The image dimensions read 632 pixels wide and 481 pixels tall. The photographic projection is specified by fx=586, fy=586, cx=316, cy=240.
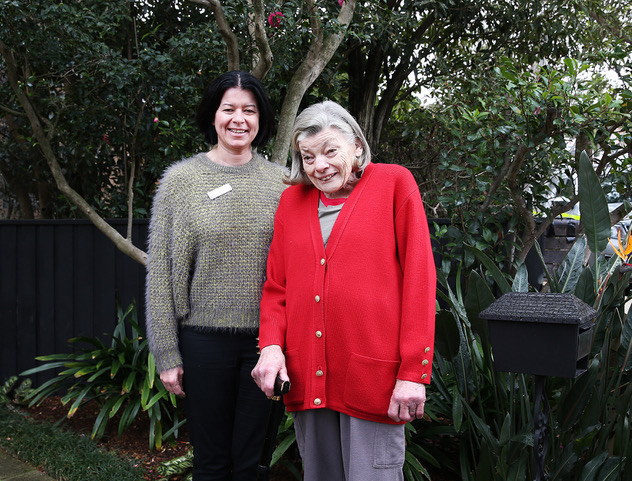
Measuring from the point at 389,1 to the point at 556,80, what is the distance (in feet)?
10.6

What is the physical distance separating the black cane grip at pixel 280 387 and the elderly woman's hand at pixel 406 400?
35 centimetres

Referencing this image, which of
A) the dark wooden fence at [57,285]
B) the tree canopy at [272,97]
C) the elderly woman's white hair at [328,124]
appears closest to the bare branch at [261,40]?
the tree canopy at [272,97]

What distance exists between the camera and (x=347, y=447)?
1.99m

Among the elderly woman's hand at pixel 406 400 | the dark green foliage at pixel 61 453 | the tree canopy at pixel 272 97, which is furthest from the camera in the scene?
the tree canopy at pixel 272 97

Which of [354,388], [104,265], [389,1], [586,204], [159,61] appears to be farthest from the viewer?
[389,1]

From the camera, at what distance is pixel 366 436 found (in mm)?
1942

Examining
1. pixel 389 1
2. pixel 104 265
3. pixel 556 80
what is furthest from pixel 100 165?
pixel 556 80

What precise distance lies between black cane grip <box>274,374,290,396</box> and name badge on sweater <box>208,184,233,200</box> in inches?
31.5

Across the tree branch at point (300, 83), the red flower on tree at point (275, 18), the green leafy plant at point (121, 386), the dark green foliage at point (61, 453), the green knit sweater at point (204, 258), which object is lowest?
the dark green foliage at point (61, 453)

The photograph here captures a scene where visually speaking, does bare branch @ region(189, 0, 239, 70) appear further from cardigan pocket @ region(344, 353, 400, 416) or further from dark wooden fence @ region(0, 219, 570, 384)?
cardigan pocket @ region(344, 353, 400, 416)

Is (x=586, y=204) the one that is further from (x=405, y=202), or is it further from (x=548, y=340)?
(x=405, y=202)

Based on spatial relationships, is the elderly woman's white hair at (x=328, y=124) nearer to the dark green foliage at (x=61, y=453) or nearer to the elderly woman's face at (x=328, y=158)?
the elderly woman's face at (x=328, y=158)

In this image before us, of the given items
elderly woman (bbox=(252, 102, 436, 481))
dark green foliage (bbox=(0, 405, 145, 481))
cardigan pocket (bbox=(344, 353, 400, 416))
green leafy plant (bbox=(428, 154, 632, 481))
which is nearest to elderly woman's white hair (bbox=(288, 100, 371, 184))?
elderly woman (bbox=(252, 102, 436, 481))

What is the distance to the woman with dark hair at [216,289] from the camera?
2354 millimetres
